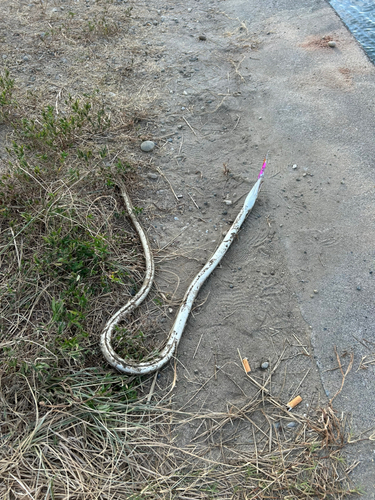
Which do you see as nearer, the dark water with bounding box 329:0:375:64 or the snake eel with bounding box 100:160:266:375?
the snake eel with bounding box 100:160:266:375

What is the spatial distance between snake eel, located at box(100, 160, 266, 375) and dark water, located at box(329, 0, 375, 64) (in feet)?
11.6

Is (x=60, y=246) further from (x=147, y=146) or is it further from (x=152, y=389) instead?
A: (x=147, y=146)

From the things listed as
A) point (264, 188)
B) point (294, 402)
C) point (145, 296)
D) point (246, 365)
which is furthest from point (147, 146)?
point (294, 402)

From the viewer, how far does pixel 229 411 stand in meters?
2.50

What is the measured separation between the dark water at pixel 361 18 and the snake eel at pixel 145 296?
139 inches

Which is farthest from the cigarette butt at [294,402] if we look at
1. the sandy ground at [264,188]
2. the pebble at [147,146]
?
the pebble at [147,146]

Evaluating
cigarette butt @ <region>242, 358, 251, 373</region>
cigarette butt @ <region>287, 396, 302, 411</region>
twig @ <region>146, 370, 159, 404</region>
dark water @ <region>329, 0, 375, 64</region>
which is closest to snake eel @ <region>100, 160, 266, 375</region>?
twig @ <region>146, 370, 159, 404</region>

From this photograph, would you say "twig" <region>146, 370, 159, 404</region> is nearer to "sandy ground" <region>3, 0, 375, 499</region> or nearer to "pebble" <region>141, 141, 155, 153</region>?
"sandy ground" <region>3, 0, 375, 499</region>

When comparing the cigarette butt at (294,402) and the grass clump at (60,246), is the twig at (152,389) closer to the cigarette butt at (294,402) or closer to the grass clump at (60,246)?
the grass clump at (60,246)

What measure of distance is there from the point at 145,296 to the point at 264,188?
5.44ft

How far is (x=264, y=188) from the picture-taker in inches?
148

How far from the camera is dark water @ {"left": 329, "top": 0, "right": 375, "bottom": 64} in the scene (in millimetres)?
5380

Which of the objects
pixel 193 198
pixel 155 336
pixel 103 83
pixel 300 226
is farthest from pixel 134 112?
pixel 155 336

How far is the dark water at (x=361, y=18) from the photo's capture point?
5380 millimetres
